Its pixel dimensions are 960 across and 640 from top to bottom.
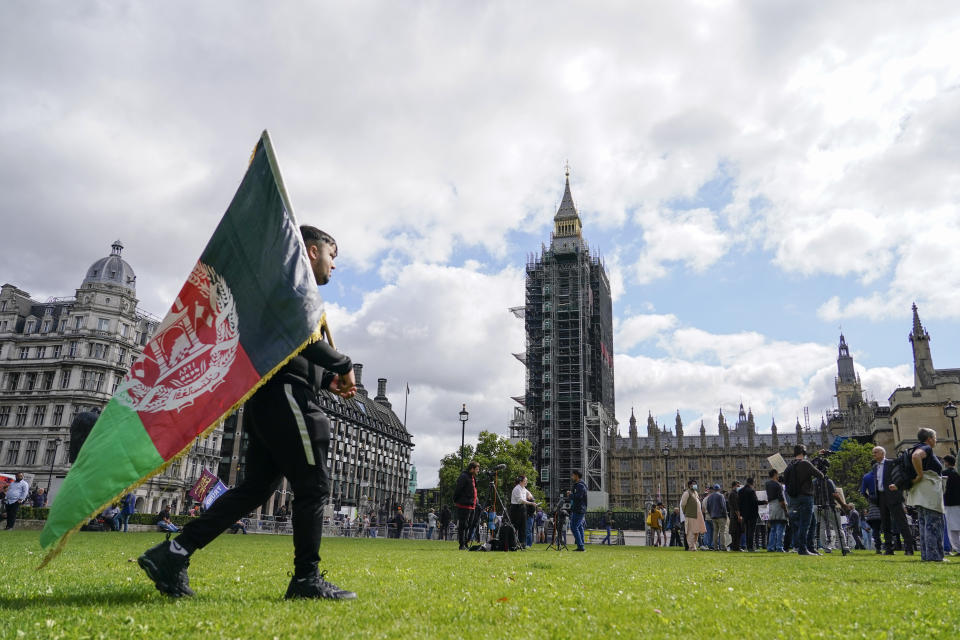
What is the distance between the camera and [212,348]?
4.64 metres

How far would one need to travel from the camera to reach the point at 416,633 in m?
3.18

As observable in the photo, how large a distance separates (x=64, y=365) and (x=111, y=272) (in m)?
10.7

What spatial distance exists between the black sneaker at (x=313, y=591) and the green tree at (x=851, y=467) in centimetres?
6815

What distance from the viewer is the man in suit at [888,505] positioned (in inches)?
523

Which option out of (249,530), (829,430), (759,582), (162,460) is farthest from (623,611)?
(829,430)

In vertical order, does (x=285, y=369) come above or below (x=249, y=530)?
above

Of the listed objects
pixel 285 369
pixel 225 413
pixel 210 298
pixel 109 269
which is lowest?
pixel 225 413

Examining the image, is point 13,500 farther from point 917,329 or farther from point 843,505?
point 917,329

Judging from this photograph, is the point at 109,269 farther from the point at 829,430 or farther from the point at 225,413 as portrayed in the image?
→ the point at 829,430

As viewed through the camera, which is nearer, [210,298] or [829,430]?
[210,298]

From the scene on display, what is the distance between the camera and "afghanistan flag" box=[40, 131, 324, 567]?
4.19 meters

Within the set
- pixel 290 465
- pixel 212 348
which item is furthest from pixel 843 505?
pixel 212 348

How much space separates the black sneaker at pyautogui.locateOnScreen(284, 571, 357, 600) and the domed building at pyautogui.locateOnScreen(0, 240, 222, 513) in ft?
205

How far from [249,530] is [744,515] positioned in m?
25.6
